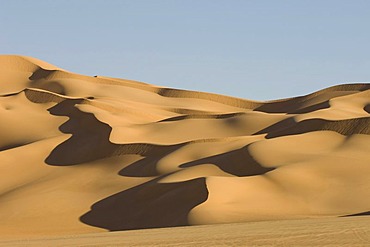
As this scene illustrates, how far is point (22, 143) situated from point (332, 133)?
16164mm

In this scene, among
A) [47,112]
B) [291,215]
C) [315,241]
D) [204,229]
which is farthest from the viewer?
[47,112]

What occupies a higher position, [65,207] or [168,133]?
[168,133]

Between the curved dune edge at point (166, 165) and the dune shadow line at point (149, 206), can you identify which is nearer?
the dune shadow line at point (149, 206)

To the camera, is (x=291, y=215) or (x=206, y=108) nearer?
(x=291, y=215)

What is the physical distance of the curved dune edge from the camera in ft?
96.2

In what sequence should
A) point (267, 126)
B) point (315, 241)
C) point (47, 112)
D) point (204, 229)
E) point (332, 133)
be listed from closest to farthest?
Result: point (315, 241) < point (204, 229) < point (332, 133) < point (267, 126) < point (47, 112)

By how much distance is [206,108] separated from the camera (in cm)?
6238

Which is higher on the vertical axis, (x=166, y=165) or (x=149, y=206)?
(x=166, y=165)

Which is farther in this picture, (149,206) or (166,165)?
(166,165)

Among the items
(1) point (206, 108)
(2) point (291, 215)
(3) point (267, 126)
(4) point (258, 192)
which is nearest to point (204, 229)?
(2) point (291, 215)

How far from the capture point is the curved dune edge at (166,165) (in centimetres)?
2931

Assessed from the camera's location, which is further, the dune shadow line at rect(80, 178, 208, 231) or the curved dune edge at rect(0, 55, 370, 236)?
the curved dune edge at rect(0, 55, 370, 236)

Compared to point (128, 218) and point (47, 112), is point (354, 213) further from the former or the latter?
point (47, 112)

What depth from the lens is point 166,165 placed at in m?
36.2
